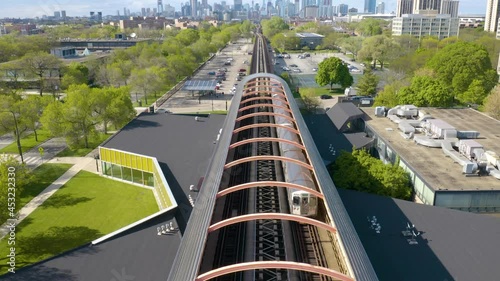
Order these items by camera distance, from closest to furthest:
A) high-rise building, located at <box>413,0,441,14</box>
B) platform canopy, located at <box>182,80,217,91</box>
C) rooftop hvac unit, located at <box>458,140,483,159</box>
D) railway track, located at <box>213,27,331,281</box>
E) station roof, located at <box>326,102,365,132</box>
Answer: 1. railway track, located at <box>213,27,331,281</box>
2. rooftop hvac unit, located at <box>458,140,483,159</box>
3. station roof, located at <box>326,102,365,132</box>
4. platform canopy, located at <box>182,80,217,91</box>
5. high-rise building, located at <box>413,0,441,14</box>

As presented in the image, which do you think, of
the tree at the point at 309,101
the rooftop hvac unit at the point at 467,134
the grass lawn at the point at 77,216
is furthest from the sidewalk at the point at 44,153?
the rooftop hvac unit at the point at 467,134

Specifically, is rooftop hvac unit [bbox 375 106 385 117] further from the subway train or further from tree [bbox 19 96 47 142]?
tree [bbox 19 96 47 142]

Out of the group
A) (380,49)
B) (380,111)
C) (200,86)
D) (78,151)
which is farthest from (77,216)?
(380,49)

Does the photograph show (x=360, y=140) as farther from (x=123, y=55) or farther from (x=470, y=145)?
(x=123, y=55)

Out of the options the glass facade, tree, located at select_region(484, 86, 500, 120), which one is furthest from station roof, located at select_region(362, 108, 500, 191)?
the glass facade

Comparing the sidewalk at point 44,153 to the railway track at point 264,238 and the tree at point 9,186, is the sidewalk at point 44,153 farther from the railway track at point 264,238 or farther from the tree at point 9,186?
the railway track at point 264,238

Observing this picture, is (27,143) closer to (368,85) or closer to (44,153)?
(44,153)

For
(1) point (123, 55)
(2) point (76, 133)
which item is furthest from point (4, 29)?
(2) point (76, 133)
